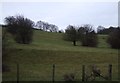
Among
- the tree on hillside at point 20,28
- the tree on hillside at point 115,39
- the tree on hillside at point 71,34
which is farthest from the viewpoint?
the tree on hillside at point 71,34

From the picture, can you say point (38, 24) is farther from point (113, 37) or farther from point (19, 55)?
point (19, 55)

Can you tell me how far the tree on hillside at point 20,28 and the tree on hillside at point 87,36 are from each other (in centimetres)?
1525

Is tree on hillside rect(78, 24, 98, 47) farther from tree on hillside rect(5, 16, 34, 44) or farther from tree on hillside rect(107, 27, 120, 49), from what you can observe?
tree on hillside rect(5, 16, 34, 44)

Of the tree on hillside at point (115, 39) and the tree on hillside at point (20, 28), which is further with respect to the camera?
the tree on hillside at point (115, 39)

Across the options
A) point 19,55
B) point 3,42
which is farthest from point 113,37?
point 3,42

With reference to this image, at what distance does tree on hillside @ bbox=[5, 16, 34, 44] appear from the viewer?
52.7 m

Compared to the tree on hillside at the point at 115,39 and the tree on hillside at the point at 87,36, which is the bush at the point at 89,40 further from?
the tree on hillside at the point at 115,39

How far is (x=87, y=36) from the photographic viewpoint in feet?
226

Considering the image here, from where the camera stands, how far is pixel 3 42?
93.1 feet

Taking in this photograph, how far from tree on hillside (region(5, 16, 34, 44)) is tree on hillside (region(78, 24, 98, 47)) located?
50.0ft

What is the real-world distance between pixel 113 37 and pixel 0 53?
4109cm

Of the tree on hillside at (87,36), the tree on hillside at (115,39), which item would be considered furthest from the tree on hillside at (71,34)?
the tree on hillside at (115,39)

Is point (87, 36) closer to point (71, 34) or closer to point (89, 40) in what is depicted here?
point (89, 40)

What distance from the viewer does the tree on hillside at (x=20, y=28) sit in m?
52.7
